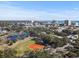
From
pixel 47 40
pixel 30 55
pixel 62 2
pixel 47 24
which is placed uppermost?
pixel 62 2

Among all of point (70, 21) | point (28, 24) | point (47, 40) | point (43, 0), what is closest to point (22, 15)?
point (28, 24)

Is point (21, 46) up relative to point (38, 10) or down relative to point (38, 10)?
down

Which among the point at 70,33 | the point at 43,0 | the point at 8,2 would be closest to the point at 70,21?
the point at 70,33

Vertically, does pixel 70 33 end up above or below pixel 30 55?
above

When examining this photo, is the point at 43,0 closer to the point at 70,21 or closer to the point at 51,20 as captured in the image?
the point at 51,20

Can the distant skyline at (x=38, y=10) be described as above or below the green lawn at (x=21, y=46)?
above

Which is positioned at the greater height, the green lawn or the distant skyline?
the distant skyline
